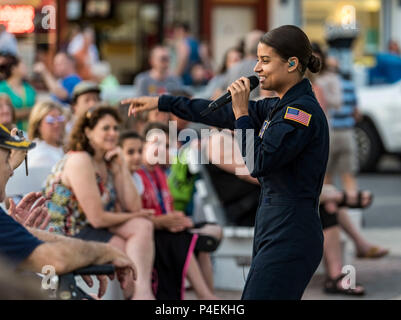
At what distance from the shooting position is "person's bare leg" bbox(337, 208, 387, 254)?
7.77 metres

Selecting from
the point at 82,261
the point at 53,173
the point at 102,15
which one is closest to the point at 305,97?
the point at 82,261

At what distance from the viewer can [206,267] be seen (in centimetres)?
658

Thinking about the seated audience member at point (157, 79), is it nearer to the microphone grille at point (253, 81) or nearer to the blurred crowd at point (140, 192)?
the blurred crowd at point (140, 192)

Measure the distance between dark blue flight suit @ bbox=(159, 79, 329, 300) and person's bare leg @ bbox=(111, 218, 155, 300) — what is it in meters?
2.10

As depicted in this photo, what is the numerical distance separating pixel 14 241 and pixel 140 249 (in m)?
2.40

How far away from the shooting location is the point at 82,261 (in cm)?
389

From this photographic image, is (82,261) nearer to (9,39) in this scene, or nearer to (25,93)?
(25,93)

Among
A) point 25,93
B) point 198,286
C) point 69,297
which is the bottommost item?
point 198,286

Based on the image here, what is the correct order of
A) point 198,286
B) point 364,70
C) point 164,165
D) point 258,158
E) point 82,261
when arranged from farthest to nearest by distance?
point 364,70
point 164,165
point 198,286
point 82,261
point 258,158

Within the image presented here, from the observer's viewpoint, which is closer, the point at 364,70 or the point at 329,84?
the point at 329,84

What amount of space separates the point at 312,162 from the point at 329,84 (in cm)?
583

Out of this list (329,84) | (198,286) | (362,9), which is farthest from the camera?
(362,9)

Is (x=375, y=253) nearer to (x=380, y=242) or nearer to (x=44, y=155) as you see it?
(x=380, y=242)

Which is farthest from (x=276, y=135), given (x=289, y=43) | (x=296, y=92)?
(x=289, y=43)
